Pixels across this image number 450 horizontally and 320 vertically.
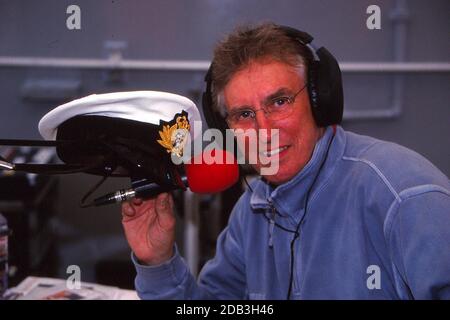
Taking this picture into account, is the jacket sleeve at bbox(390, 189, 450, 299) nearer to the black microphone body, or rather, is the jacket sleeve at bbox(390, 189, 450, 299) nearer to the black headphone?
the black headphone

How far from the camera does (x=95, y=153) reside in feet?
2.58

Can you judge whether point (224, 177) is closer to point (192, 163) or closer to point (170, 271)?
point (192, 163)

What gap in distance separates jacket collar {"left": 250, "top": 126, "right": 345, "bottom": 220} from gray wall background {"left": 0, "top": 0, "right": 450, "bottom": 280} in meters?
0.38

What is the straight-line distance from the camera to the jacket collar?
102cm

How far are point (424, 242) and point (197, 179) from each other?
38 cm

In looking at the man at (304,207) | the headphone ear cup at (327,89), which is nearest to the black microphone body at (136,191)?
the man at (304,207)

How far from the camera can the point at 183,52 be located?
1802 millimetres

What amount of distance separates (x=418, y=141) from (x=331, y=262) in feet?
2.58

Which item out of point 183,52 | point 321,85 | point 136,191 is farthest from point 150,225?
point 183,52

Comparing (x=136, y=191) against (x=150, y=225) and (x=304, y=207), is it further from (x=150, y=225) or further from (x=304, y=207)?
(x=304, y=207)

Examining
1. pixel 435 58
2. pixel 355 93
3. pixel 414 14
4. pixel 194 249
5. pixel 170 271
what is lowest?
pixel 194 249

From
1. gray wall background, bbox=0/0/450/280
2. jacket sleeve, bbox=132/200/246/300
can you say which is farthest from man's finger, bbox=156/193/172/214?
gray wall background, bbox=0/0/450/280

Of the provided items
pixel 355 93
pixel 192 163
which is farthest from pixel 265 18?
pixel 192 163

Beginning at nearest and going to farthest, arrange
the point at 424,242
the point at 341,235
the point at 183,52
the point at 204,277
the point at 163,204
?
1. the point at 424,242
2. the point at 341,235
3. the point at 163,204
4. the point at 204,277
5. the point at 183,52
